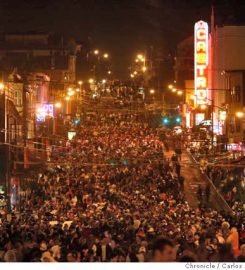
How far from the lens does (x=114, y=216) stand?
18578 millimetres

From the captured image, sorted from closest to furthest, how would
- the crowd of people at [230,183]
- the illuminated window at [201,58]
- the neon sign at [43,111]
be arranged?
1. the crowd of people at [230,183]
2. the neon sign at [43,111]
3. the illuminated window at [201,58]

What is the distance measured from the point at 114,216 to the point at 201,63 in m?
31.1

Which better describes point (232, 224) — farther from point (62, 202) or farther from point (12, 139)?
point (12, 139)

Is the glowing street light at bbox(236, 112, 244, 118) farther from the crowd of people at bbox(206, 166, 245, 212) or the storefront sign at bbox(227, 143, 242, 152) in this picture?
the crowd of people at bbox(206, 166, 245, 212)

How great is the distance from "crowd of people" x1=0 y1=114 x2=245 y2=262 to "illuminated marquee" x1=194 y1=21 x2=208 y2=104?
655cm

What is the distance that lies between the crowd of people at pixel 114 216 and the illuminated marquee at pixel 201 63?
655 centimetres

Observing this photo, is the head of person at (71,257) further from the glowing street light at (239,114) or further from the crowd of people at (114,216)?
the glowing street light at (239,114)

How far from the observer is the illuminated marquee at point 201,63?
155 feet

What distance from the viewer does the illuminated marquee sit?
155 ft

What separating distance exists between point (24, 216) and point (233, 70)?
1040 inches

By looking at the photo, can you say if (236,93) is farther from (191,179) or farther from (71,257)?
(71,257)

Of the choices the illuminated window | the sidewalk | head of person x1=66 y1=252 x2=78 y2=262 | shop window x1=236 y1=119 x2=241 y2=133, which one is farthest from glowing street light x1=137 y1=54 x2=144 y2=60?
head of person x1=66 y1=252 x2=78 y2=262

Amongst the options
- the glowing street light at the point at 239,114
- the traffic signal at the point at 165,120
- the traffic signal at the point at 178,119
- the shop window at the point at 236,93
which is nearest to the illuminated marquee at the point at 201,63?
the shop window at the point at 236,93

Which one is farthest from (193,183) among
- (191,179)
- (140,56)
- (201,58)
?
(140,56)
